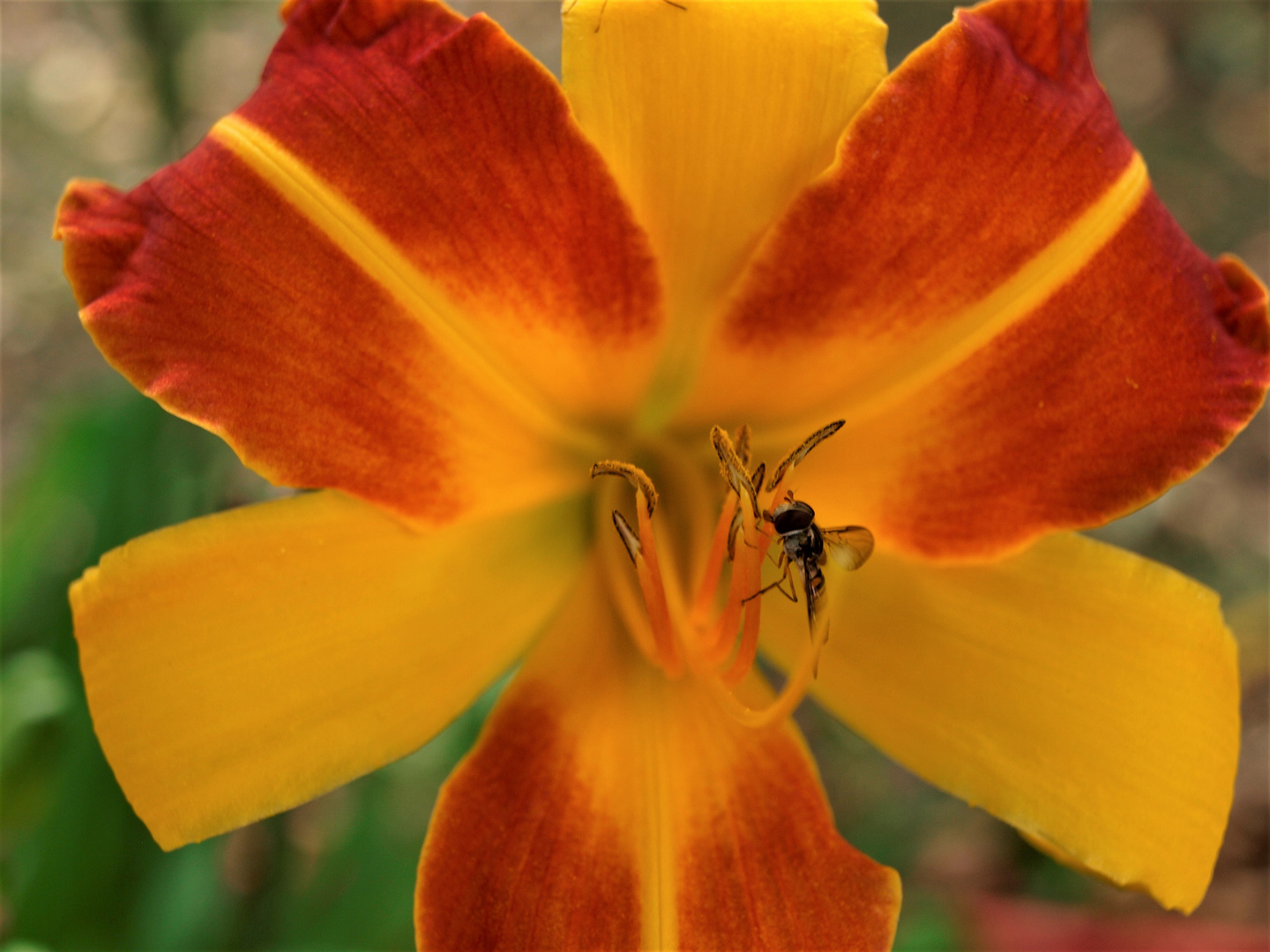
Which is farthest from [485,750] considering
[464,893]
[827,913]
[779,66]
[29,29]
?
[29,29]

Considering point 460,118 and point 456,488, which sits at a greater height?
point 460,118

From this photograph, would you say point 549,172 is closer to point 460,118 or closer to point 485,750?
point 460,118

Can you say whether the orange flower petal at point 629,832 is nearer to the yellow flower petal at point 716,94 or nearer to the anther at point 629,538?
the anther at point 629,538

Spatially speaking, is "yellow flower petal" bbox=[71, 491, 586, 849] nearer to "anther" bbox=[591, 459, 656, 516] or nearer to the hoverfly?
"anther" bbox=[591, 459, 656, 516]

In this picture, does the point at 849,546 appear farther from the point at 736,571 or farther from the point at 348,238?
the point at 348,238

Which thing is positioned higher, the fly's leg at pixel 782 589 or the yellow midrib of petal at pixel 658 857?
the fly's leg at pixel 782 589

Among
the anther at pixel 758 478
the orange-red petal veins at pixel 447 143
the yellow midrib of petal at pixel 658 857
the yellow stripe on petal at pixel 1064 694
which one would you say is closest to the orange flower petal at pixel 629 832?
the yellow midrib of petal at pixel 658 857

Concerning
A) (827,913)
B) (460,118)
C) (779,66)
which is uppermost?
(460,118)
